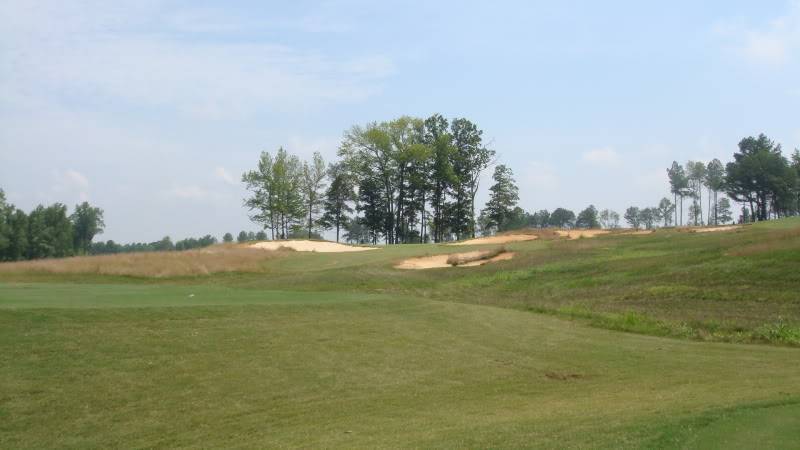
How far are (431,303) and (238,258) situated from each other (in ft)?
69.6

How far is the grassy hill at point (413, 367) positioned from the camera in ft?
37.0

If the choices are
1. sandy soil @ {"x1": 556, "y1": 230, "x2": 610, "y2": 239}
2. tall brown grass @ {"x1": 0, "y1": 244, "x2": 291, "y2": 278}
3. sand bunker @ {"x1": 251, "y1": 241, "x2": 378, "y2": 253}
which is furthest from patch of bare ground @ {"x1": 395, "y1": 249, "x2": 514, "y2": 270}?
sandy soil @ {"x1": 556, "y1": 230, "x2": 610, "y2": 239}

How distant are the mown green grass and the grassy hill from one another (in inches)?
2.0

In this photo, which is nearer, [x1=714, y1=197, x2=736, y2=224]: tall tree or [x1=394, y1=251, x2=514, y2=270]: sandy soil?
[x1=394, y1=251, x2=514, y2=270]: sandy soil

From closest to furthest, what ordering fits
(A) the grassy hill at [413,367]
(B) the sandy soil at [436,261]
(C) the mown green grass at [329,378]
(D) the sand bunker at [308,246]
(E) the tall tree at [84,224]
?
(A) the grassy hill at [413,367]
(C) the mown green grass at [329,378]
(B) the sandy soil at [436,261]
(D) the sand bunker at [308,246]
(E) the tall tree at [84,224]

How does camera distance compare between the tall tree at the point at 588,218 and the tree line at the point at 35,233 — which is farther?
the tall tree at the point at 588,218

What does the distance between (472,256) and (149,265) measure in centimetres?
1833

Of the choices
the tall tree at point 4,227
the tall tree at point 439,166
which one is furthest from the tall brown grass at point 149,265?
the tall tree at point 4,227

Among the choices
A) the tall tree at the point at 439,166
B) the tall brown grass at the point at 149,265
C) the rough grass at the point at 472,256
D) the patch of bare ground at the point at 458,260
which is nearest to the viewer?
the tall brown grass at the point at 149,265

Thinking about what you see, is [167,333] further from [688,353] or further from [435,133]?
[435,133]

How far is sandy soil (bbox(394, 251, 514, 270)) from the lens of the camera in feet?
135

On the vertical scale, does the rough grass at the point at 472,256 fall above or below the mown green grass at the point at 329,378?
above

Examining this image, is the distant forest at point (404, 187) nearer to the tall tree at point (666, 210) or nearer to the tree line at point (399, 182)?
the tree line at point (399, 182)

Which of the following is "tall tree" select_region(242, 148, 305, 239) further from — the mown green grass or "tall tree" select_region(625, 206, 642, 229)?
"tall tree" select_region(625, 206, 642, 229)
